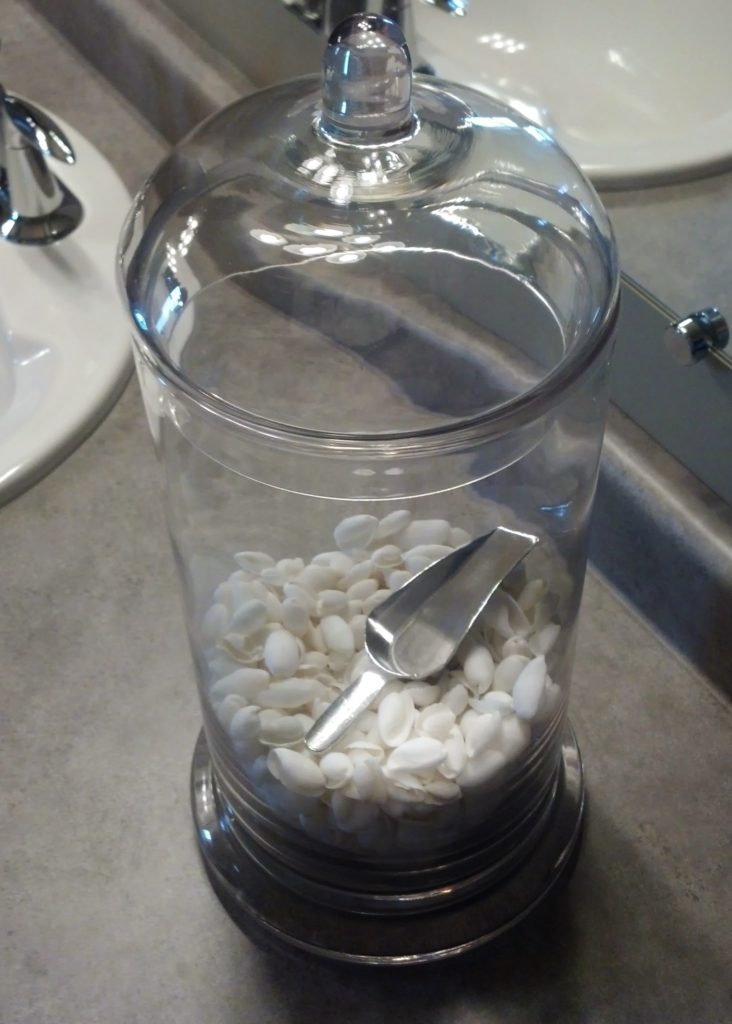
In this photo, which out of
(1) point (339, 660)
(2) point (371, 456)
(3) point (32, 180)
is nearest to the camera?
(2) point (371, 456)

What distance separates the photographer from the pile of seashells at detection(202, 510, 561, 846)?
40 centimetres

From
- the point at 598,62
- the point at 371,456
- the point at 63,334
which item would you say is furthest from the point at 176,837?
the point at 598,62

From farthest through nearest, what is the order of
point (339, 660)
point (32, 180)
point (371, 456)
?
point (32, 180) → point (339, 660) → point (371, 456)

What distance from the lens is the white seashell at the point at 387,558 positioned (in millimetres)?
456

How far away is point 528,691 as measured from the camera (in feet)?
1.35

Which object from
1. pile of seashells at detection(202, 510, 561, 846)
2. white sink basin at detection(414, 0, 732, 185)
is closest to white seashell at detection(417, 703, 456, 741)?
pile of seashells at detection(202, 510, 561, 846)

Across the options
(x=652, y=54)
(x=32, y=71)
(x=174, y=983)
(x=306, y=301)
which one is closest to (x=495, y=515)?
(x=306, y=301)

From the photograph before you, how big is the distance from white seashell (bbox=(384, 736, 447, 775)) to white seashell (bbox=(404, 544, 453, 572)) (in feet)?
0.27

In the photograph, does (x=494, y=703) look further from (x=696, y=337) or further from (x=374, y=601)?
(x=696, y=337)

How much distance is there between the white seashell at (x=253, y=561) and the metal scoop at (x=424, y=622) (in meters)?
0.06

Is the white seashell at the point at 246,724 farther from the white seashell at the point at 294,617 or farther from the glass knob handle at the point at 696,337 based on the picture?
the glass knob handle at the point at 696,337

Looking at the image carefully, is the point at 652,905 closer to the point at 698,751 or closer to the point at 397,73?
the point at 698,751

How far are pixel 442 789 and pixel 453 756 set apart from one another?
0.01 metres

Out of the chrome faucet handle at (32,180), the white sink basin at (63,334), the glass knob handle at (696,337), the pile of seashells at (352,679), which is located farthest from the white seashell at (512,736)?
the chrome faucet handle at (32,180)
